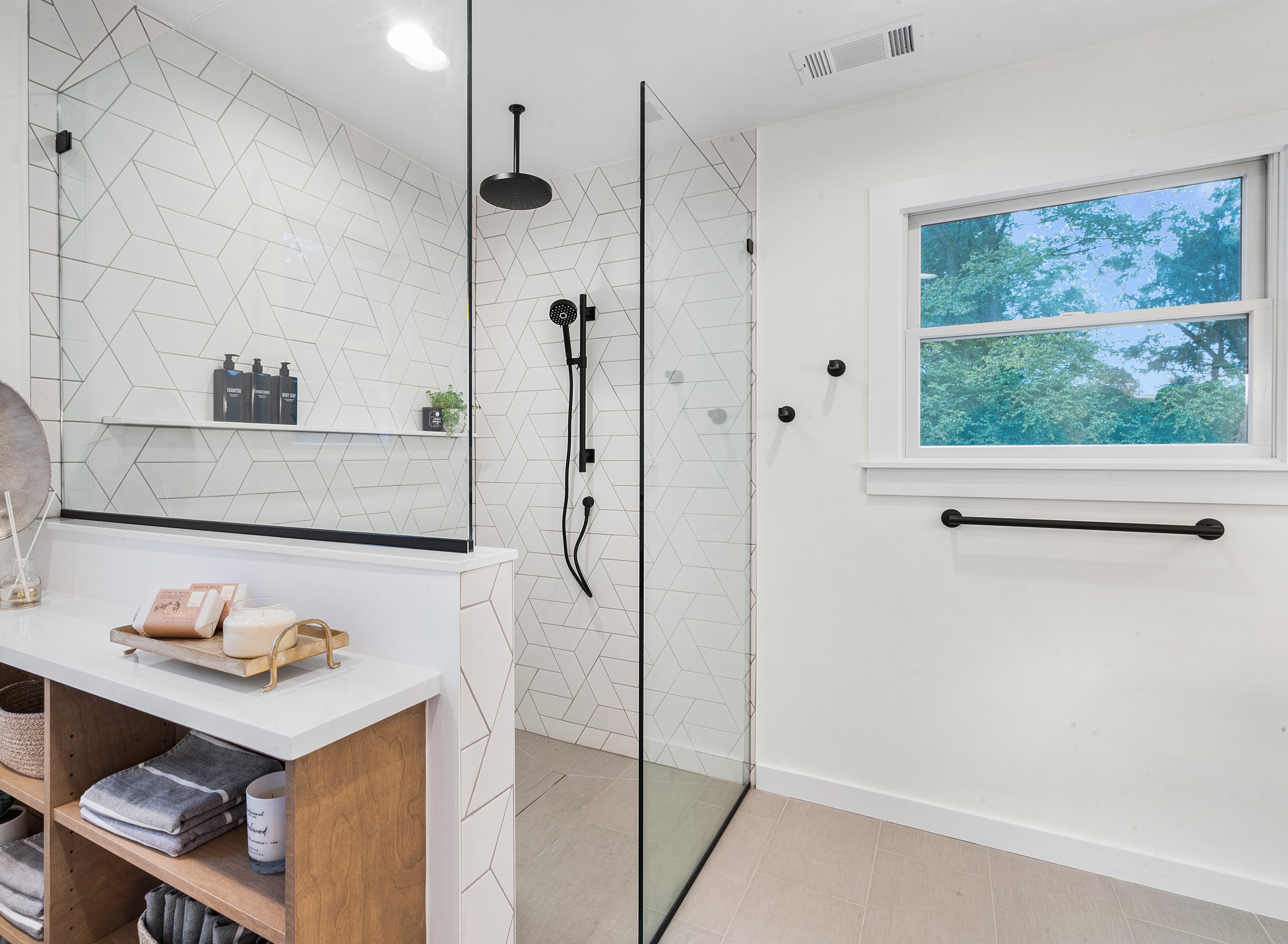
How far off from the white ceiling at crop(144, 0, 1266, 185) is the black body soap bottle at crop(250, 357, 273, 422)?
0.54 meters

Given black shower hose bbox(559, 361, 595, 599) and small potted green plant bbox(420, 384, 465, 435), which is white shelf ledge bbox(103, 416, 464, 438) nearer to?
small potted green plant bbox(420, 384, 465, 435)

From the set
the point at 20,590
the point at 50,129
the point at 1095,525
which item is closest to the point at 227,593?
the point at 20,590

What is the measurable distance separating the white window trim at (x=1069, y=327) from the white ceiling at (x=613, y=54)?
319 millimetres

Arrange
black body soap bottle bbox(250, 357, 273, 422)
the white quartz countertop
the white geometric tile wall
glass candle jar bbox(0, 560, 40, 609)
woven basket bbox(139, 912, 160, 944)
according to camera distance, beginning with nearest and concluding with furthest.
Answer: the white quartz countertop, woven basket bbox(139, 912, 160, 944), black body soap bottle bbox(250, 357, 273, 422), glass candle jar bbox(0, 560, 40, 609), the white geometric tile wall

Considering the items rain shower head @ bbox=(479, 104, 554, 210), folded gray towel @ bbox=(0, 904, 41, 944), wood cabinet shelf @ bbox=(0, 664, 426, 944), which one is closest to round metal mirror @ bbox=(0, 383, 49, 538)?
wood cabinet shelf @ bbox=(0, 664, 426, 944)

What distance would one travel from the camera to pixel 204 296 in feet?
4.29

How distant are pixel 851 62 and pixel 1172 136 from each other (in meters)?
0.89

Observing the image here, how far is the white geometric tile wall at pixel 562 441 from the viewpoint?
2383 millimetres

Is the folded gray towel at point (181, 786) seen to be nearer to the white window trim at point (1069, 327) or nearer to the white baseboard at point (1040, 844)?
the white baseboard at point (1040, 844)

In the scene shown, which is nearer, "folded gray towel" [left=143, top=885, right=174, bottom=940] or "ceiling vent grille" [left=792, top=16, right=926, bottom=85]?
"folded gray towel" [left=143, top=885, right=174, bottom=940]

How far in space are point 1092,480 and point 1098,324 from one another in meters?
0.46

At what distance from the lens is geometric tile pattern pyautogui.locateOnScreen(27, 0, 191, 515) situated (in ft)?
4.97

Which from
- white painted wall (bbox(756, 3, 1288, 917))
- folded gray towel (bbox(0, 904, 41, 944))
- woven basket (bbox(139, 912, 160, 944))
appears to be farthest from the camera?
white painted wall (bbox(756, 3, 1288, 917))

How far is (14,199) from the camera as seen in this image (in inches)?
58.4
